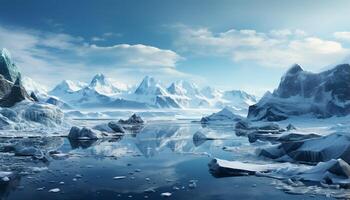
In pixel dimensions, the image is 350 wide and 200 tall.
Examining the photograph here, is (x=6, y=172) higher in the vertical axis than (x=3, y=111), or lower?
lower

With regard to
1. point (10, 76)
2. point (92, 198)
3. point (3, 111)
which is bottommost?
point (92, 198)

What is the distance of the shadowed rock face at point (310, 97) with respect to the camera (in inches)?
5246

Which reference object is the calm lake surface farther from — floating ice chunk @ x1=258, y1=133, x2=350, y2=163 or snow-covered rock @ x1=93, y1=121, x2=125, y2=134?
snow-covered rock @ x1=93, y1=121, x2=125, y2=134

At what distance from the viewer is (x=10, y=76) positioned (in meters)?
110

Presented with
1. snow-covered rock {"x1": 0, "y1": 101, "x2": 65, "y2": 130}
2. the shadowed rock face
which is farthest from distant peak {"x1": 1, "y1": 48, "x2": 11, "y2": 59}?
the shadowed rock face

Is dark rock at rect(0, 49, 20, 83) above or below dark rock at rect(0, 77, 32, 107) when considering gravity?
above

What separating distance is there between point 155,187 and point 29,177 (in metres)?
7.73

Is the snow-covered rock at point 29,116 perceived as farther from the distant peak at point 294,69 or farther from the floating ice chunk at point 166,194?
the distant peak at point 294,69

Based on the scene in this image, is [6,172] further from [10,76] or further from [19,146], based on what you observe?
[10,76]

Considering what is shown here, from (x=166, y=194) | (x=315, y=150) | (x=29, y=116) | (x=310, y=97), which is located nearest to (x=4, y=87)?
(x=29, y=116)

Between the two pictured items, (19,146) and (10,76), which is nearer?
(19,146)

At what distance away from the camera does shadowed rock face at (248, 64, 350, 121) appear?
133250mm

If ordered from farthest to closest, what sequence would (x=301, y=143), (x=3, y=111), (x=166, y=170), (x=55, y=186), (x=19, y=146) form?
(x=3, y=111)
(x=19, y=146)
(x=301, y=143)
(x=166, y=170)
(x=55, y=186)

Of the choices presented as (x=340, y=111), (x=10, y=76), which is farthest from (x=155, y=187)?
(x=340, y=111)
